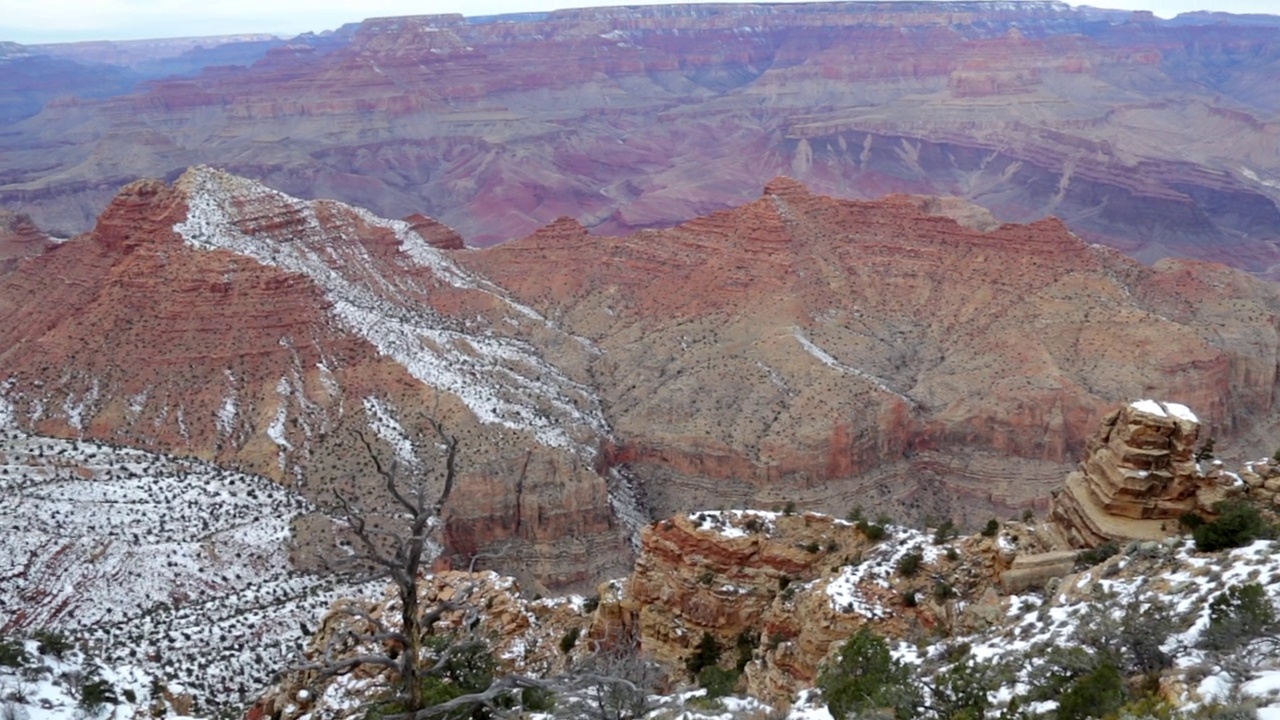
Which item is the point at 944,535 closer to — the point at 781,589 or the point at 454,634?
the point at 781,589

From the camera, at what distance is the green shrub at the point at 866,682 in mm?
17734

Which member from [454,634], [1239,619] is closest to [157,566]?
[454,634]

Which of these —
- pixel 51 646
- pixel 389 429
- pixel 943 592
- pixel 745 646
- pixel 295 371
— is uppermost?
pixel 943 592

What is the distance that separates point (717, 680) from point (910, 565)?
6.48 m

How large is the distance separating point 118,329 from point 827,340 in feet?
162

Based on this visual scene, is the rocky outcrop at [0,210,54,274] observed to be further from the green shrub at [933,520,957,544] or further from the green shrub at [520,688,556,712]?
the green shrub at [933,520,957,544]

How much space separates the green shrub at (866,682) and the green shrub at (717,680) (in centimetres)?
413

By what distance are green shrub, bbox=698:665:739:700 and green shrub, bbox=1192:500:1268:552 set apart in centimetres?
1254

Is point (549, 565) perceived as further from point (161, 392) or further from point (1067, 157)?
point (1067, 157)

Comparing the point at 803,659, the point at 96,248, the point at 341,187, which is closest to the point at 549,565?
the point at 803,659

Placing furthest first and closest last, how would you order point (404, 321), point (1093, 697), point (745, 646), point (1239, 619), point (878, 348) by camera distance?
point (878, 348) → point (404, 321) → point (745, 646) → point (1239, 619) → point (1093, 697)

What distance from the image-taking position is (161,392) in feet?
195

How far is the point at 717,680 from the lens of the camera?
27531 mm

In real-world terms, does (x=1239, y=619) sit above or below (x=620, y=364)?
above
